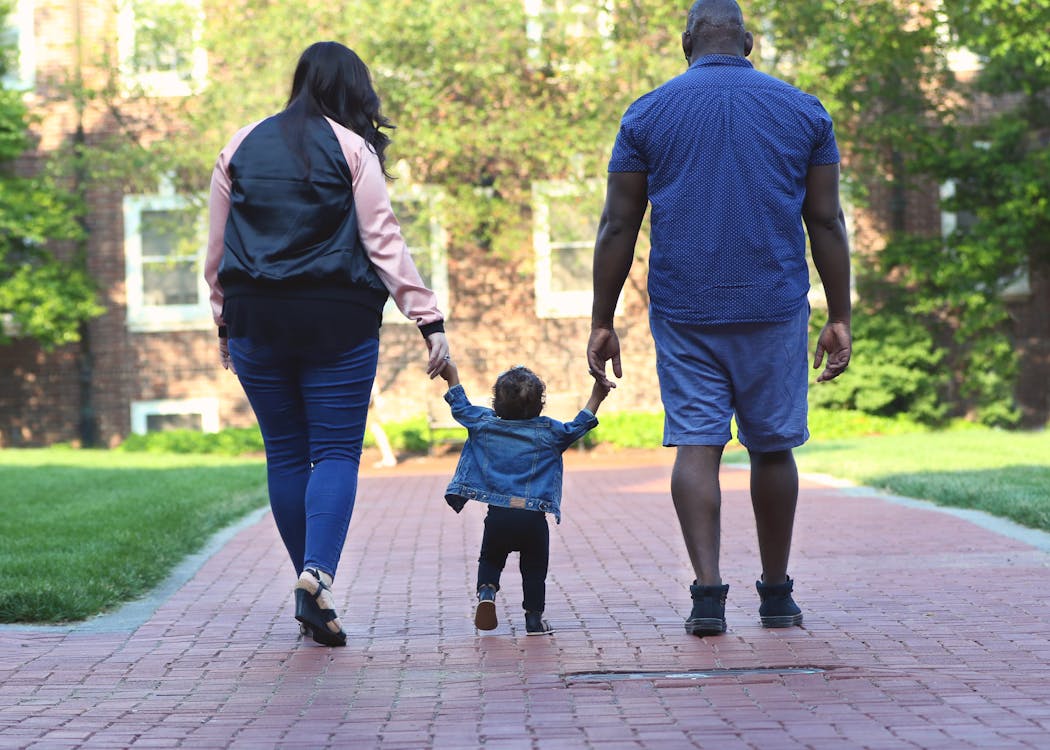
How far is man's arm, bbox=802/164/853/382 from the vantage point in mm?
5121

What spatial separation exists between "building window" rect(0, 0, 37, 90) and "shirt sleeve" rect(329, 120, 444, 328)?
62.1ft

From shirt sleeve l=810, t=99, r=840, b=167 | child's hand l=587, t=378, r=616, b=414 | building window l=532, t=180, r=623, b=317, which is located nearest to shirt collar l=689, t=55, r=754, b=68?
shirt sleeve l=810, t=99, r=840, b=167

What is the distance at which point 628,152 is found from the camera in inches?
201

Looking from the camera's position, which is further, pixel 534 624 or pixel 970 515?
pixel 970 515

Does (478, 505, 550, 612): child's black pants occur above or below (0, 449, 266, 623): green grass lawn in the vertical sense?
above

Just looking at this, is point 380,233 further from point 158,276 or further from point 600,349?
point 158,276

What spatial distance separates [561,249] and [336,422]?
18.1 meters

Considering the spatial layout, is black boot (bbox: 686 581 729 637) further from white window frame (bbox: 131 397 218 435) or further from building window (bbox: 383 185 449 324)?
white window frame (bbox: 131 397 218 435)

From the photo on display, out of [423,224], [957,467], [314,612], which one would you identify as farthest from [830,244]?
[423,224]

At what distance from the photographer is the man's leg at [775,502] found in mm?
5199

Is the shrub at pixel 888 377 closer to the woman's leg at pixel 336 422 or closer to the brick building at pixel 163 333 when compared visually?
the brick building at pixel 163 333

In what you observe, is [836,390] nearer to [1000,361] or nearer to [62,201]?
[1000,361]

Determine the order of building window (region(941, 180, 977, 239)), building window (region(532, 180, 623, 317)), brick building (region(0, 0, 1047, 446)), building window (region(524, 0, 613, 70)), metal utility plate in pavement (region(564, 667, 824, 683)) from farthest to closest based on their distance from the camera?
brick building (region(0, 0, 1047, 446)) → building window (region(941, 180, 977, 239)) → building window (region(532, 180, 623, 317)) → building window (region(524, 0, 613, 70)) → metal utility plate in pavement (region(564, 667, 824, 683))

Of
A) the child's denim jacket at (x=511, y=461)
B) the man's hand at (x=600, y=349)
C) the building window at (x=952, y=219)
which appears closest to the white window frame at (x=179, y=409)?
the building window at (x=952, y=219)
